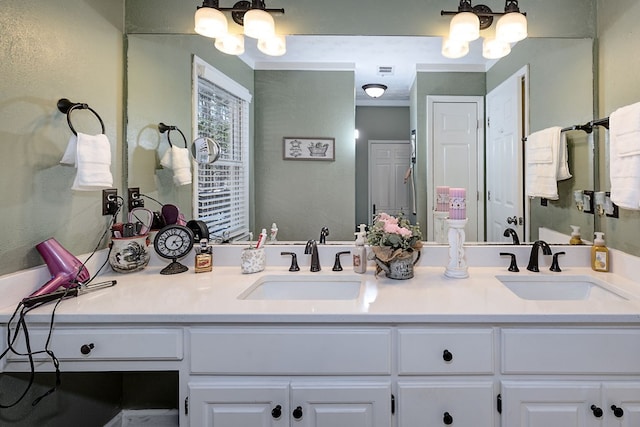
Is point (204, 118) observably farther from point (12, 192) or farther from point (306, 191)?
point (12, 192)

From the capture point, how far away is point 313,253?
1673mm

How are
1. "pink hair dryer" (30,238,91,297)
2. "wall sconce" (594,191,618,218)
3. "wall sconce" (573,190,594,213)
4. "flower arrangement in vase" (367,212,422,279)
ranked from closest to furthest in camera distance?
1. "pink hair dryer" (30,238,91,297)
2. "flower arrangement in vase" (367,212,422,279)
3. "wall sconce" (594,191,618,218)
4. "wall sconce" (573,190,594,213)

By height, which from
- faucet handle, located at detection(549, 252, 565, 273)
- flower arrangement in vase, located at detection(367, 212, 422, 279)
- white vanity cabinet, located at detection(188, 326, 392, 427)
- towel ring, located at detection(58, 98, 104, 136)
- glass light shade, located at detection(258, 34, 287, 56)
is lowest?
white vanity cabinet, located at detection(188, 326, 392, 427)

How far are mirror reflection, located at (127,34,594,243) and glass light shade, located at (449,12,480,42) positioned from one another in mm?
171

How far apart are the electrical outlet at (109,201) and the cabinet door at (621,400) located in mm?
2122

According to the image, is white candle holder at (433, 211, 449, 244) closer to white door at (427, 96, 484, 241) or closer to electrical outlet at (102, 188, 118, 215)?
white door at (427, 96, 484, 241)

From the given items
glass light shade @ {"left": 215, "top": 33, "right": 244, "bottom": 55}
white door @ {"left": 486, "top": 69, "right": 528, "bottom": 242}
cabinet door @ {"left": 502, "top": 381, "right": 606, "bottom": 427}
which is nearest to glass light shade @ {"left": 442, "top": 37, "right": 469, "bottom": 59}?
white door @ {"left": 486, "top": 69, "right": 528, "bottom": 242}

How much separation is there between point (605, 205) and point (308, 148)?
147 cm

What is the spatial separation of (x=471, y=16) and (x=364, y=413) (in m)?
1.79

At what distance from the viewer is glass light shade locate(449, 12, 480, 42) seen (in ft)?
5.36

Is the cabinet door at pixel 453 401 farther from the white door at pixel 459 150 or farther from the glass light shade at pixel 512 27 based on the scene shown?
the glass light shade at pixel 512 27

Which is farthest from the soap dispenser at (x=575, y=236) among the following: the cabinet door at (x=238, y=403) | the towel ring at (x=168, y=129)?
the towel ring at (x=168, y=129)

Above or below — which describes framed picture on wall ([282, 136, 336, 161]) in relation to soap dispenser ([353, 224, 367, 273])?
above

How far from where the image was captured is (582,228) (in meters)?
1.73
